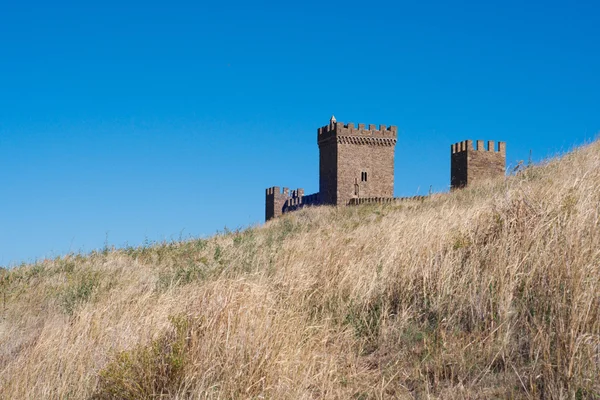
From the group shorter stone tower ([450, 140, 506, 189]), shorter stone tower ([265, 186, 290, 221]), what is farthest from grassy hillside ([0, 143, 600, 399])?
shorter stone tower ([265, 186, 290, 221])

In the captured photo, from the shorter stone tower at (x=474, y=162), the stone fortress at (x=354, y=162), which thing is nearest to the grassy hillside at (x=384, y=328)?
the shorter stone tower at (x=474, y=162)

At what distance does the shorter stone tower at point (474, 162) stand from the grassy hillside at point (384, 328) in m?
27.3

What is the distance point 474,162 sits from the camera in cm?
3291

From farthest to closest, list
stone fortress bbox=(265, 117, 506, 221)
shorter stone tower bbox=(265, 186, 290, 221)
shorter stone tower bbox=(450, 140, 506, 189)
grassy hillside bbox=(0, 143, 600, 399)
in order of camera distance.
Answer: shorter stone tower bbox=(265, 186, 290, 221) → stone fortress bbox=(265, 117, 506, 221) → shorter stone tower bbox=(450, 140, 506, 189) → grassy hillside bbox=(0, 143, 600, 399)

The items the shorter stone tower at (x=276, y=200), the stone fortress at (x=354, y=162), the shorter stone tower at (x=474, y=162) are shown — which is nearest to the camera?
the shorter stone tower at (x=474, y=162)

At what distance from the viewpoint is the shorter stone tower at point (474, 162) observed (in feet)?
107

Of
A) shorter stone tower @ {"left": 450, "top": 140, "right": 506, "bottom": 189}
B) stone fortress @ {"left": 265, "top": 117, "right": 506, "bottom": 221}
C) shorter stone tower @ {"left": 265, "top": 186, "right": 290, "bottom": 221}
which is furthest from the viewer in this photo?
shorter stone tower @ {"left": 265, "top": 186, "right": 290, "bottom": 221}

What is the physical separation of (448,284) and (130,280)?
4.98 meters

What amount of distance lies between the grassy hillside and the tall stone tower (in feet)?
111

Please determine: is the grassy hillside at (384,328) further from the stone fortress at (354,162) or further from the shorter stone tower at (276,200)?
the shorter stone tower at (276,200)

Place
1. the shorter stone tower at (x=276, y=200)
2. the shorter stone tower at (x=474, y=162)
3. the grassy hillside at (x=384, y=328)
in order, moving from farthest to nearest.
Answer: the shorter stone tower at (x=276, y=200), the shorter stone tower at (x=474, y=162), the grassy hillside at (x=384, y=328)

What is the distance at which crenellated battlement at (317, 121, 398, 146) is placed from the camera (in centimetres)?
4044

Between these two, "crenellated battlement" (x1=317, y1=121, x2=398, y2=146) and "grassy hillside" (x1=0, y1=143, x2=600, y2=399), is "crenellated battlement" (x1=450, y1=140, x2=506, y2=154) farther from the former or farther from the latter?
"grassy hillside" (x1=0, y1=143, x2=600, y2=399)

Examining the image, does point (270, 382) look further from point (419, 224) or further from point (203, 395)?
point (419, 224)
